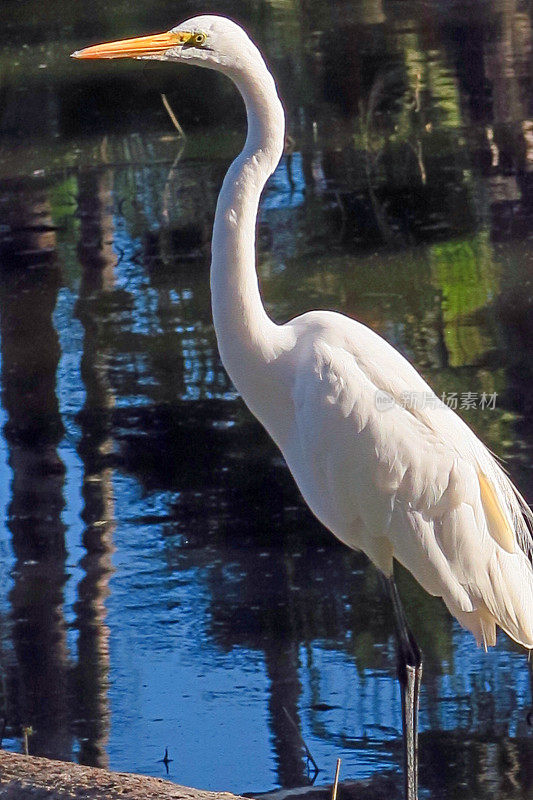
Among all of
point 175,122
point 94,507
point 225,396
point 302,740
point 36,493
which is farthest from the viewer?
point 175,122

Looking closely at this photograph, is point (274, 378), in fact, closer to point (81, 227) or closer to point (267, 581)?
point (267, 581)

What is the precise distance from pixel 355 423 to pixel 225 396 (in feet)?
8.73

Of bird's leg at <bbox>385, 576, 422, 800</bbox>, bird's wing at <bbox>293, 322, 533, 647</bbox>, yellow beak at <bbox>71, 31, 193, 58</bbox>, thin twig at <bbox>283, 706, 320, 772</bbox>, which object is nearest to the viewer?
yellow beak at <bbox>71, 31, 193, 58</bbox>

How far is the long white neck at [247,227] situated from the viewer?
2760 mm

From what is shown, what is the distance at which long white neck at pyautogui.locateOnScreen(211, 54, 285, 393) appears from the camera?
2.76 meters

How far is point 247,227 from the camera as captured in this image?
2.81m

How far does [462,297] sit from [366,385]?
3.43 meters

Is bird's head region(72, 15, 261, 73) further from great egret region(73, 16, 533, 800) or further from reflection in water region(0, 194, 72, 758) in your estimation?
reflection in water region(0, 194, 72, 758)

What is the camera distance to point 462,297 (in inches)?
242

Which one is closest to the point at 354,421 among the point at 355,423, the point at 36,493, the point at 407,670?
the point at 355,423

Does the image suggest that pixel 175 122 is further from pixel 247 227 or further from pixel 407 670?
pixel 407 670

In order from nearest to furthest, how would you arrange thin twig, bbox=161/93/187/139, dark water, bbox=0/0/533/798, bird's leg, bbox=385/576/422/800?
bird's leg, bbox=385/576/422/800, dark water, bbox=0/0/533/798, thin twig, bbox=161/93/187/139

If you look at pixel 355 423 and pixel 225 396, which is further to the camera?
pixel 225 396

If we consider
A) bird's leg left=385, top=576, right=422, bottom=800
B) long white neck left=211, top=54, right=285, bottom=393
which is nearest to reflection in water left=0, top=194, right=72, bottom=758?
bird's leg left=385, top=576, right=422, bottom=800
